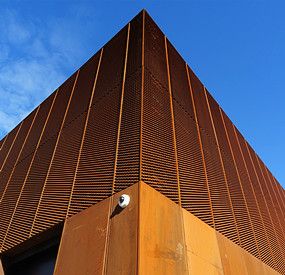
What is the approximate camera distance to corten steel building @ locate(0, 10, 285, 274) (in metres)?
4.28

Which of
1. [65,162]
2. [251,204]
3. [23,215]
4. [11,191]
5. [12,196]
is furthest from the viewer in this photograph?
[251,204]

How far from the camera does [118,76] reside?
24.7 feet

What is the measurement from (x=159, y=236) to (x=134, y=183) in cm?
94

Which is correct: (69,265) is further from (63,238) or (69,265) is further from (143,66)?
(143,66)

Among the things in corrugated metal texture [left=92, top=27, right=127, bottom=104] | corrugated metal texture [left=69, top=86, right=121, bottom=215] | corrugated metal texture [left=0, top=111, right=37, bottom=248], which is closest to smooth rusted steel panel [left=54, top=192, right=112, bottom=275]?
corrugated metal texture [left=69, top=86, right=121, bottom=215]

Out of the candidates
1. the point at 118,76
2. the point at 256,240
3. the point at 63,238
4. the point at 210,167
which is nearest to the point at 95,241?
the point at 63,238

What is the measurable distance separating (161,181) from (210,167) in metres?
2.72

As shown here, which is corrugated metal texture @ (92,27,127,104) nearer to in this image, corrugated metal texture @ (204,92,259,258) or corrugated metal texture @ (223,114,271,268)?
corrugated metal texture @ (204,92,259,258)

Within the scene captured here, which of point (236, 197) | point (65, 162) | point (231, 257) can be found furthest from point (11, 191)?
point (236, 197)

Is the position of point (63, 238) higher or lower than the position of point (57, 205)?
lower

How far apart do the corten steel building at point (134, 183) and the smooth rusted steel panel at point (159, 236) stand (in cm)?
2

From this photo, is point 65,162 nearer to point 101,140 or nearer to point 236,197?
point 101,140

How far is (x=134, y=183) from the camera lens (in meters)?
4.59

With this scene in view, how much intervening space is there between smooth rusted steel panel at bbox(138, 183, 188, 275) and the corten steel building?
0.02m
